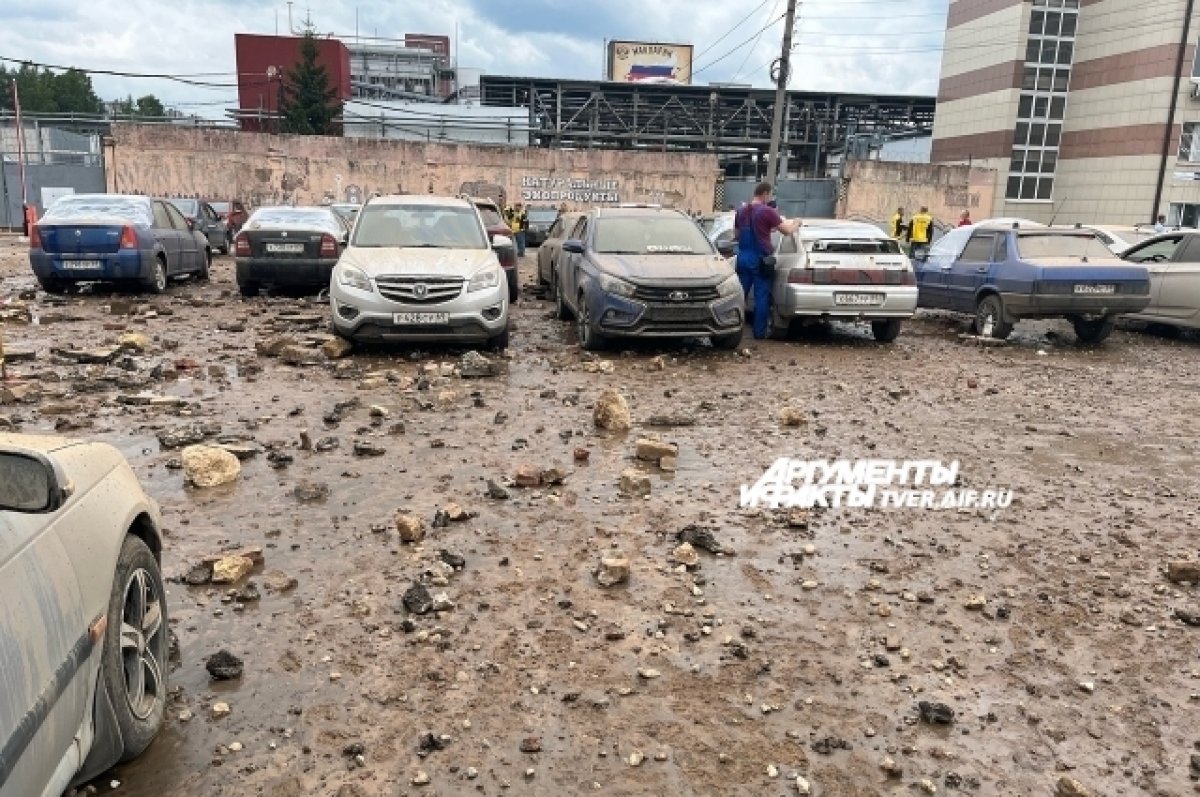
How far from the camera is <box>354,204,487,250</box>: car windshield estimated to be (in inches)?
374

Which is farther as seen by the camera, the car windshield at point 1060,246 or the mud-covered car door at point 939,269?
the mud-covered car door at point 939,269

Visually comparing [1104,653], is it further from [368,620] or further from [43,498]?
[43,498]

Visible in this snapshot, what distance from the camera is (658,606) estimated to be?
376 centimetres

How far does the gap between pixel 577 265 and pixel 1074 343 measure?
7.06 meters

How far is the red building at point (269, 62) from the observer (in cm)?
5884

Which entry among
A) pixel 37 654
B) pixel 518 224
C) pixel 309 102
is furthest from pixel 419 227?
pixel 309 102

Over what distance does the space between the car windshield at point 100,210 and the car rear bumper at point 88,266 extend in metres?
0.52

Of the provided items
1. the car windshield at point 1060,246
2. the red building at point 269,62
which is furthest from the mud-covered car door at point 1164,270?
the red building at point 269,62

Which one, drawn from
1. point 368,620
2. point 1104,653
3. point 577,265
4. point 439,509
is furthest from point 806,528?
point 577,265

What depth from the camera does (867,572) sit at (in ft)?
13.7

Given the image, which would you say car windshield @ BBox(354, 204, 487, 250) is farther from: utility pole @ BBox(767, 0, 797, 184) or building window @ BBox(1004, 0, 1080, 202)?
building window @ BBox(1004, 0, 1080, 202)

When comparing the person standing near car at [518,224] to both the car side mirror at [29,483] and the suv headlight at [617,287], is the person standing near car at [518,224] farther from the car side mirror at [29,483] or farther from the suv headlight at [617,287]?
the car side mirror at [29,483]

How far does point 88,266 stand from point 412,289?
6590 millimetres

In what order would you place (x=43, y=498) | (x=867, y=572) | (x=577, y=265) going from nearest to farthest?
(x=43, y=498) < (x=867, y=572) < (x=577, y=265)
